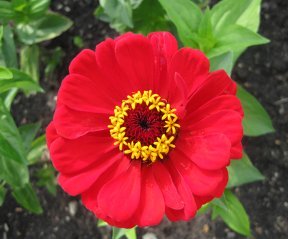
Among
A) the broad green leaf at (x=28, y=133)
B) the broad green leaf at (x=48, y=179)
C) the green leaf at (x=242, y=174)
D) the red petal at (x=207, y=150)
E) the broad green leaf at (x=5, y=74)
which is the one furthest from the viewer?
the broad green leaf at (x=48, y=179)

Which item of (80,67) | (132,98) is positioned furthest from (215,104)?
(80,67)

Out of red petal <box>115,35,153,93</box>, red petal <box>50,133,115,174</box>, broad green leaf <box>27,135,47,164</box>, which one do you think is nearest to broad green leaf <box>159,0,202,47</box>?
red petal <box>115,35,153,93</box>

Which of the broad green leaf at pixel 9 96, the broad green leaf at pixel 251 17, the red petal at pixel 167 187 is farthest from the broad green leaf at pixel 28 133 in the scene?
the broad green leaf at pixel 251 17

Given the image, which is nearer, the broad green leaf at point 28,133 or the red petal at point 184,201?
the red petal at point 184,201

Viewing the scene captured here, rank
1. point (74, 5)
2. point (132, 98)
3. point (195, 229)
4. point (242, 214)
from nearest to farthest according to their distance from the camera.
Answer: point (132, 98) < point (242, 214) < point (195, 229) < point (74, 5)

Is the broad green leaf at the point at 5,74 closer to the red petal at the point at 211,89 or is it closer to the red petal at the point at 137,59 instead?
the red petal at the point at 137,59

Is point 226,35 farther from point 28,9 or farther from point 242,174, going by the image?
point 28,9

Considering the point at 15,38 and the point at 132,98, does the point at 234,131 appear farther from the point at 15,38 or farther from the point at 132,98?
the point at 15,38
